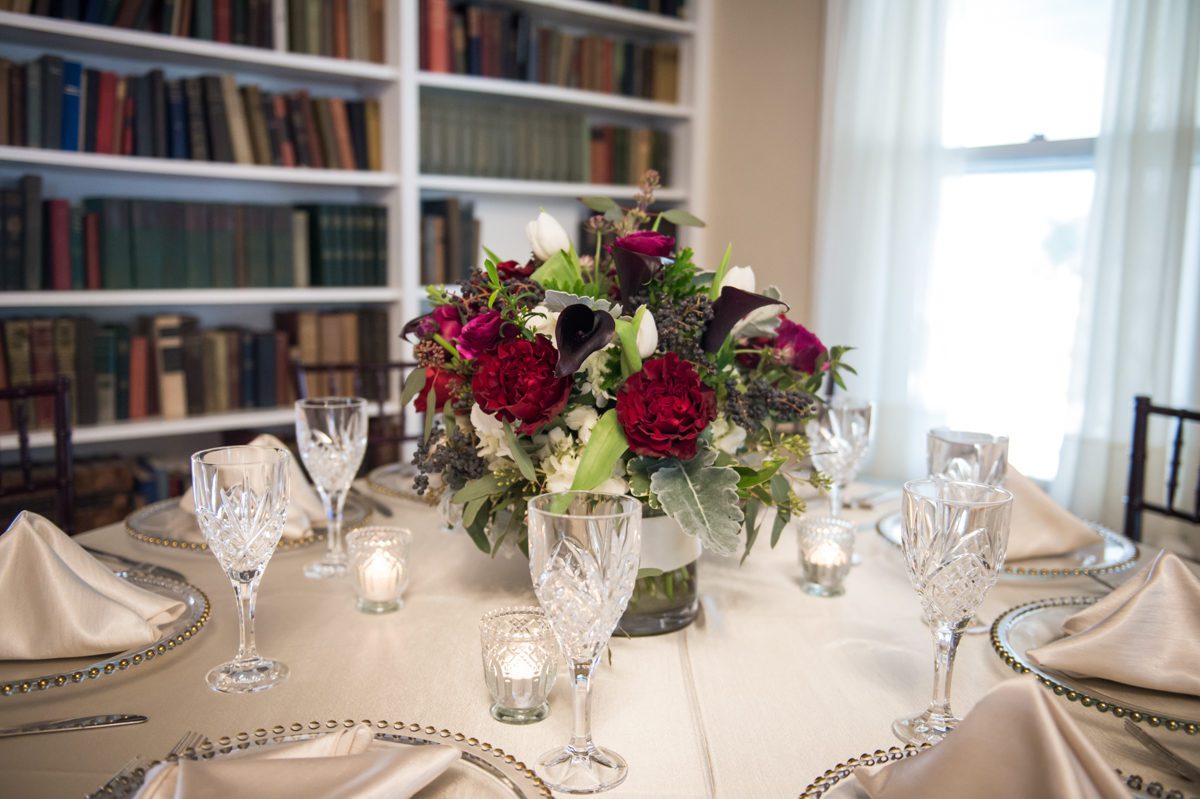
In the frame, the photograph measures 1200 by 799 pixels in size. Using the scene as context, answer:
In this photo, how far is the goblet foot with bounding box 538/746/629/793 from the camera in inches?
26.0

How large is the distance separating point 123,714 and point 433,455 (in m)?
0.37

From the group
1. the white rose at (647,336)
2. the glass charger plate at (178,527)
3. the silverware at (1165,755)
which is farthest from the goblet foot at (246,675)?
the silverware at (1165,755)

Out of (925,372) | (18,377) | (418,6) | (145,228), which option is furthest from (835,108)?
(18,377)

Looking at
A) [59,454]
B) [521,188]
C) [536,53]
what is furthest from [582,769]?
[536,53]

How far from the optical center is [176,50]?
240cm

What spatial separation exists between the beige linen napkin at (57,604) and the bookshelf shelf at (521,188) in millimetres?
2077

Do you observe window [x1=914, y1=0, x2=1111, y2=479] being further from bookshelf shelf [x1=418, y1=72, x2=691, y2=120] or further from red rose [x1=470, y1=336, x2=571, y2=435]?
red rose [x1=470, y1=336, x2=571, y2=435]

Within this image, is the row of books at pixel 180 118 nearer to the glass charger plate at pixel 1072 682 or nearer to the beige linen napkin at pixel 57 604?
the beige linen napkin at pixel 57 604

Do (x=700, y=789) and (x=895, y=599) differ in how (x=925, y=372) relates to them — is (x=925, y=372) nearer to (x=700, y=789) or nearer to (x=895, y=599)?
(x=895, y=599)

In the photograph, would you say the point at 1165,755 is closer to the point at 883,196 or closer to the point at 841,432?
the point at 841,432

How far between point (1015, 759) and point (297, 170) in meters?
2.52

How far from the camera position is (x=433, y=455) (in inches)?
38.3

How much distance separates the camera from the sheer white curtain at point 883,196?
8.94ft

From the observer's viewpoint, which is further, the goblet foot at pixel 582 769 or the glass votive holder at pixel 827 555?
the glass votive holder at pixel 827 555
